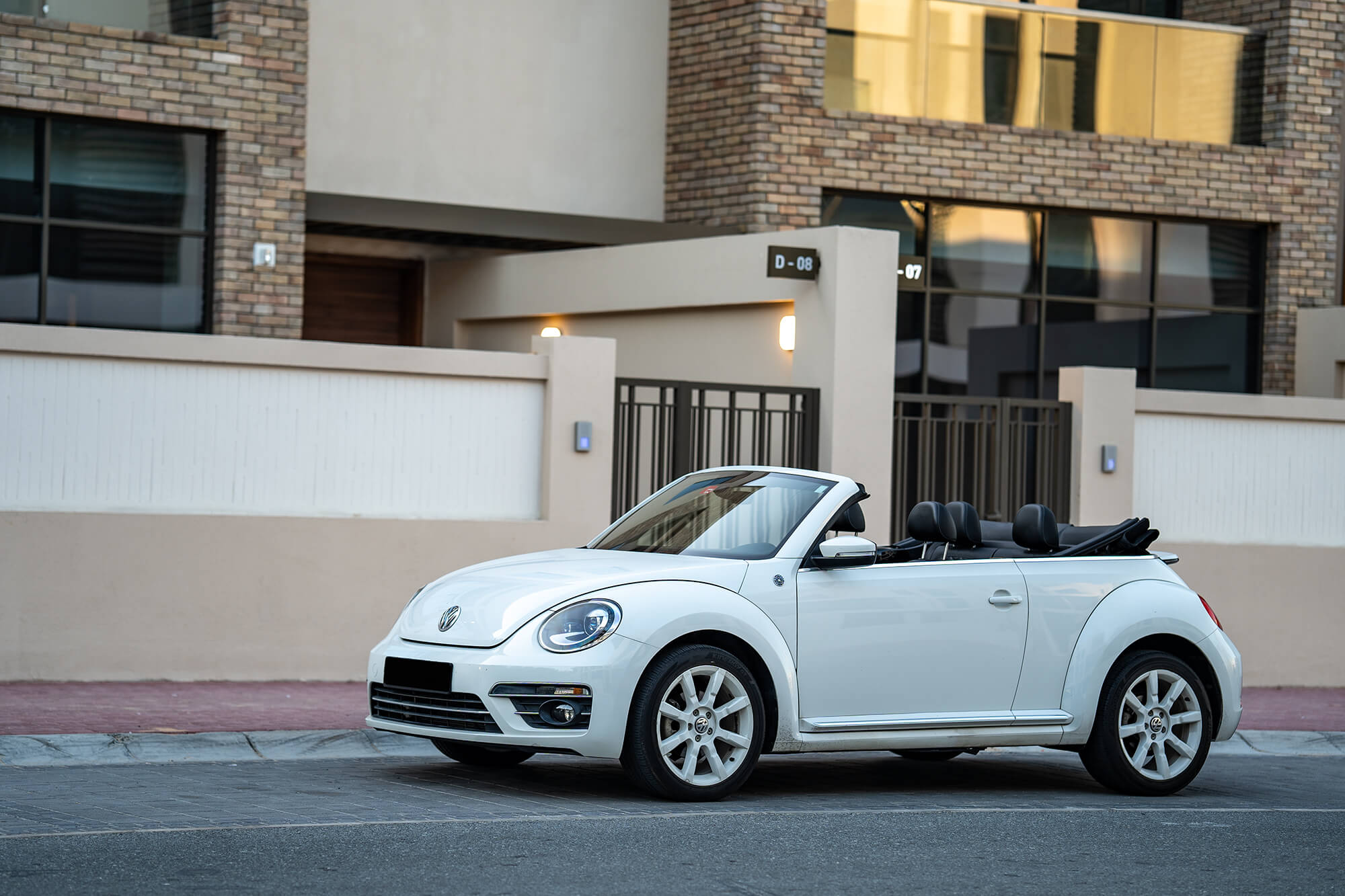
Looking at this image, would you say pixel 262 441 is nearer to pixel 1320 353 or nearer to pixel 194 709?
pixel 194 709

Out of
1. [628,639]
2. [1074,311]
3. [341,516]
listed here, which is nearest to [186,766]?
[628,639]

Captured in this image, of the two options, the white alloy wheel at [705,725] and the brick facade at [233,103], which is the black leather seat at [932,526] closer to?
the white alloy wheel at [705,725]

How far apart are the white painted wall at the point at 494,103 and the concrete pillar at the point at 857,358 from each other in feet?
17.3

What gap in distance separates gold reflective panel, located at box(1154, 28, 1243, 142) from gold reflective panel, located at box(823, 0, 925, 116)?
9.58ft

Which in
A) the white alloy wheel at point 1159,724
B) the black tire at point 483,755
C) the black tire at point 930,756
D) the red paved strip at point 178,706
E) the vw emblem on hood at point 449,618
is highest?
the vw emblem on hood at point 449,618

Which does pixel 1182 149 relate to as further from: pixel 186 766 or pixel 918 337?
pixel 186 766

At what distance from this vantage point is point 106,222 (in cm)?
1579

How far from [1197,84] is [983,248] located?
124 inches

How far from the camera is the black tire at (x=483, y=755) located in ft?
28.5

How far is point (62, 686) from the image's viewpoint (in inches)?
437

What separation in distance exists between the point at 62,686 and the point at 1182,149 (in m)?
13.3

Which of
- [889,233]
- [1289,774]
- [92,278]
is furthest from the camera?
[92,278]

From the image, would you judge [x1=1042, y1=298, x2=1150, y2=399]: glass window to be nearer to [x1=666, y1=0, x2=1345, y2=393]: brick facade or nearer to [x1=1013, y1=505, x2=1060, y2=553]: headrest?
[x1=666, y1=0, x2=1345, y2=393]: brick facade

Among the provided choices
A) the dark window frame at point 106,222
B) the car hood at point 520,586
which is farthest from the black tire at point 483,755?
the dark window frame at point 106,222
